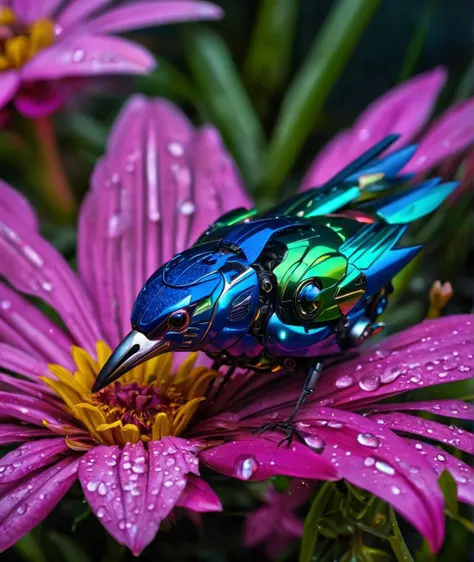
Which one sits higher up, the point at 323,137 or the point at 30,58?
the point at 30,58

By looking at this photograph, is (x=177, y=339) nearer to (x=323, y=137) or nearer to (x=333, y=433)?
(x=333, y=433)

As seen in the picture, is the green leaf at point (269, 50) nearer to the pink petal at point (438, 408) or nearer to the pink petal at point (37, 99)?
the pink petal at point (37, 99)

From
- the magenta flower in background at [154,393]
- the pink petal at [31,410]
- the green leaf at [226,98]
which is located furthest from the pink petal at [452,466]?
the green leaf at [226,98]

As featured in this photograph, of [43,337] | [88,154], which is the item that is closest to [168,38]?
[88,154]

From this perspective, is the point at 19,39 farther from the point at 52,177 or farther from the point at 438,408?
the point at 438,408

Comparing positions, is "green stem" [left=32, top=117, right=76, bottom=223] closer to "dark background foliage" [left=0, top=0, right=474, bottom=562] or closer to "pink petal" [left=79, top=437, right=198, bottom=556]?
"dark background foliage" [left=0, top=0, right=474, bottom=562]
